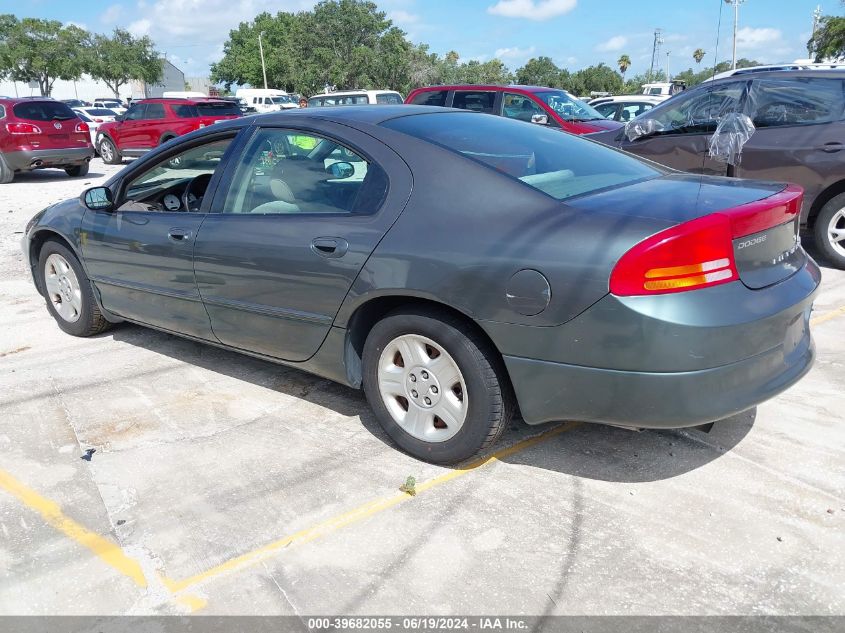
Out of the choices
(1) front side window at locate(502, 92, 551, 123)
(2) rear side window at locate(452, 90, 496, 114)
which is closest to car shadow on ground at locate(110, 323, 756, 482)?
(1) front side window at locate(502, 92, 551, 123)

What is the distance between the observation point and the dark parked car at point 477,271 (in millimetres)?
2621

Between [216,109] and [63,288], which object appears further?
[216,109]

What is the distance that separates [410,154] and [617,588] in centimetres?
197

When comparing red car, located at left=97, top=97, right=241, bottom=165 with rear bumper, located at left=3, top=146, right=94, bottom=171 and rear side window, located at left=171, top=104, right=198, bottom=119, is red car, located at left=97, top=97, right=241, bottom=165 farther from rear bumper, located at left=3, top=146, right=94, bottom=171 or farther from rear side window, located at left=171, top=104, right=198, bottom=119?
rear bumper, located at left=3, top=146, right=94, bottom=171

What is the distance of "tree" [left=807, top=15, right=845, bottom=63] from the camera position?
35.9m

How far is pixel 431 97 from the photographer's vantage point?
497 inches

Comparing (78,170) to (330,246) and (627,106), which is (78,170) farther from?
(330,246)

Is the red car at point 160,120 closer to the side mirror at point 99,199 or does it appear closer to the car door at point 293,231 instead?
the side mirror at point 99,199

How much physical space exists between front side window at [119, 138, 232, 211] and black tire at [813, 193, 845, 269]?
5.24 metres

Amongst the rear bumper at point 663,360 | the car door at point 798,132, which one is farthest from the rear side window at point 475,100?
the rear bumper at point 663,360

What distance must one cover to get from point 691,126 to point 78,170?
1373 centimetres

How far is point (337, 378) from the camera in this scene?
3.57 meters

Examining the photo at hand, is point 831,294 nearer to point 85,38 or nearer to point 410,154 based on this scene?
point 410,154

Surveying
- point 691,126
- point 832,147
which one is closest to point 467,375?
point 832,147
